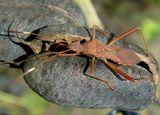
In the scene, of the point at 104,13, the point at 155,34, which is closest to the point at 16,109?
the point at 155,34

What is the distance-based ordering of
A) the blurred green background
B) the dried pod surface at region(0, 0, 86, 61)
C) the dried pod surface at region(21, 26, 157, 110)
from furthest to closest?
the blurred green background
the dried pod surface at region(0, 0, 86, 61)
the dried pod surface at region(21, 26, 157, 110)

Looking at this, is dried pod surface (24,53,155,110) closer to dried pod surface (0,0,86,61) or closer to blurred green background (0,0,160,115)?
dried pod surface (0,0,86,61)

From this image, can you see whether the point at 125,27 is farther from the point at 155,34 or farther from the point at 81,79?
the point at 81,79

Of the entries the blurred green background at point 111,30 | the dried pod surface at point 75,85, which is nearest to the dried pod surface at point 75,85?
the dried pod surface at point 75,85

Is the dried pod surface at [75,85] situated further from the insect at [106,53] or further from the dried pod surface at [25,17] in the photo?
the dried pod surface at [25,17]

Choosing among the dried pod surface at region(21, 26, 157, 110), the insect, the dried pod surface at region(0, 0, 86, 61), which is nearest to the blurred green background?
the insect

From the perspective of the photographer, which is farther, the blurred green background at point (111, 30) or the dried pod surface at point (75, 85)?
the blurred green background at point (111, 30)

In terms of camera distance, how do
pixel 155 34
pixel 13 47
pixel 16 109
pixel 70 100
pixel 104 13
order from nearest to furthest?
pixel 70 100 → pixel 13 47 → pixel 16 109 → pixel 155 34 → pixel 104 13

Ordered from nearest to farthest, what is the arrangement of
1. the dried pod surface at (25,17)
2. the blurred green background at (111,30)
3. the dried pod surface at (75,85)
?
the dried pod surface at (75,85)
the dried pod surface at (25,17)
the blurred green background at (111,30)
